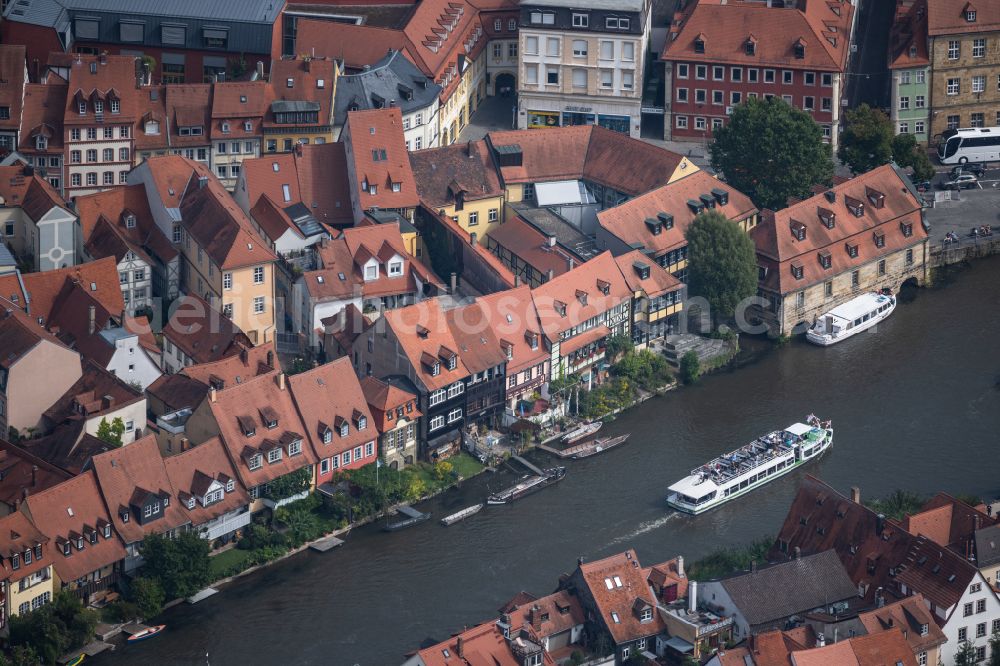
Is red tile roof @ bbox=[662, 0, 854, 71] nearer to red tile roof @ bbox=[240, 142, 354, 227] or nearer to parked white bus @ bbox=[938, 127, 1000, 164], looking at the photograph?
parked white bus @ bbox=[938, 127, 1000, 164]

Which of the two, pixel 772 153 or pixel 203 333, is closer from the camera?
pixel 203 333

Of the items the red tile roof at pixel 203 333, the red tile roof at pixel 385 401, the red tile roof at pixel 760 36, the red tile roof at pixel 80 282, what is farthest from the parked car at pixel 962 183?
the red tile roof at pixel 80 282

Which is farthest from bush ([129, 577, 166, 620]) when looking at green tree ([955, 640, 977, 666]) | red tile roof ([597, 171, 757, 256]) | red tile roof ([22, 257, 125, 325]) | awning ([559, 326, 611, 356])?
red tile roof ([597, 171, 757, 256])

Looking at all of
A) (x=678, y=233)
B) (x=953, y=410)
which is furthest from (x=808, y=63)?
(x=953, y=410)

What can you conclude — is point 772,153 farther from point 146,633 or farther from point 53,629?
point 53,629

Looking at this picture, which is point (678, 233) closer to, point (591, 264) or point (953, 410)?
point (591, 264)

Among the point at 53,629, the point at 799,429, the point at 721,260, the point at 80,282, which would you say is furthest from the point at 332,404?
the point at 721,260

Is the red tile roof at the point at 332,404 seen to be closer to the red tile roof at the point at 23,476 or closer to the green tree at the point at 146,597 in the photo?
the green tree at the point at 146,597
